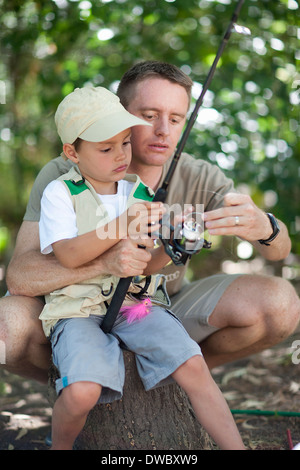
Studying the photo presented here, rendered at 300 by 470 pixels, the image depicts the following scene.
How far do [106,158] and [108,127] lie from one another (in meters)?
0.12

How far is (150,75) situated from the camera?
2637 mm

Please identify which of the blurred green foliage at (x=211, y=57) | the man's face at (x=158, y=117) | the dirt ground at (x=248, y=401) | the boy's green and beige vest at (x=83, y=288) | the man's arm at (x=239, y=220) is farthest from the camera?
the blurred green foliage at (x=211, y=57)

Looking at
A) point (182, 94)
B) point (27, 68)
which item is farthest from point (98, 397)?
point (27, 68)

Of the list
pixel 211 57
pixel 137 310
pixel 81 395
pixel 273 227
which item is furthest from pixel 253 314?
pixel 211 57

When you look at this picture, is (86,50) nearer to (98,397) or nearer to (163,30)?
(163,30)

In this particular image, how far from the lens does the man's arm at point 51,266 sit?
208cm

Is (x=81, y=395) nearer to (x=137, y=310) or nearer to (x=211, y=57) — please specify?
(x=137, y=310)

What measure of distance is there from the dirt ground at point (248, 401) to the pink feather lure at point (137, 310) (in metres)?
0.83

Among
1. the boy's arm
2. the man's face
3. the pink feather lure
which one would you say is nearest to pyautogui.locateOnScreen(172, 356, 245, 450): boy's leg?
the pink feather lure

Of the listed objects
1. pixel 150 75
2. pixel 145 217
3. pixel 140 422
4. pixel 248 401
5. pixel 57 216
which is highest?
pixel 150 75

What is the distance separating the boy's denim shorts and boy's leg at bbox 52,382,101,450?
26 mm

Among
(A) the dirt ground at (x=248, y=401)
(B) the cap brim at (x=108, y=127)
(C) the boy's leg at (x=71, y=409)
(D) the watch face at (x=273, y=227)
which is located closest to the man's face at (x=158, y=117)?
(B) the cap brim at (x=108, y=127)

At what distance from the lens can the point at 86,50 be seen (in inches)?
205

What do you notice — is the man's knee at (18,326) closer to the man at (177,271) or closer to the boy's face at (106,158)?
the man at (177,271)
